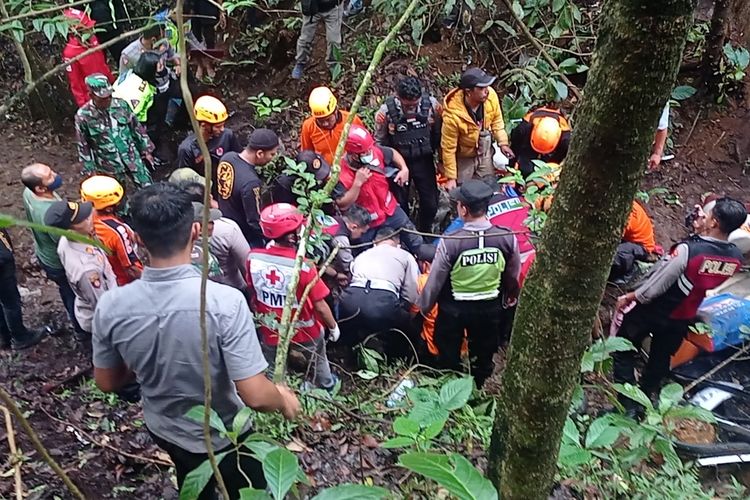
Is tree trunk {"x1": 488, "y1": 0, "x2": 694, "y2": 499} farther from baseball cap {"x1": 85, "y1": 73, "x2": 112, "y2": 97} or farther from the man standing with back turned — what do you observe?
baseball cap {"x1": 85, "y1": 73, "x2": 112, "y2": 97}

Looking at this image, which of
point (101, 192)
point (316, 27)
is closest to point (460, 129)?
point (316, 27)

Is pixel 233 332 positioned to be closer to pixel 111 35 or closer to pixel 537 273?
pixel 537 273

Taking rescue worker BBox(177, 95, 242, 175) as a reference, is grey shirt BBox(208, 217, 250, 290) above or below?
below

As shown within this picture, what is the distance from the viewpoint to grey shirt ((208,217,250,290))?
4.50m

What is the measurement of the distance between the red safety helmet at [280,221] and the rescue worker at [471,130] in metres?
2.68

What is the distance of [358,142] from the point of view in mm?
5469

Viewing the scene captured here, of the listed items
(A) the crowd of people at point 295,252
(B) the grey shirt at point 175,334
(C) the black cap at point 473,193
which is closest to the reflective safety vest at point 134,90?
(A) the crowd of people at point 295,252

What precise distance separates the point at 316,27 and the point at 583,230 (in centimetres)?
743

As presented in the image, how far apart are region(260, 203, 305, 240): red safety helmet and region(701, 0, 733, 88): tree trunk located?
640cm

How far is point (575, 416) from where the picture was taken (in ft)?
12.2

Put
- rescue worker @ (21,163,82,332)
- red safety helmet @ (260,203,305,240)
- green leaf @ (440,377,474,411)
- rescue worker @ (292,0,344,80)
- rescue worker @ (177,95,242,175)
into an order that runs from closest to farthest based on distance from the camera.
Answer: green leaf @ (440,377,474,411) < red safety helmet @ (260,203,305,240) < rescue worker @ (21,163,82,332) < rescue worker @ (177,95,242,175) < rescue worker @ (292,0,344,80)

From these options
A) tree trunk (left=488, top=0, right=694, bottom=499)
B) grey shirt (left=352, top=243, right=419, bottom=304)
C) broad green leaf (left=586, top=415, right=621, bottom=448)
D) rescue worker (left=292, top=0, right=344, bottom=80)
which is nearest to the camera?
tree trunk (left=488, top=0, right=694, bottom=499)

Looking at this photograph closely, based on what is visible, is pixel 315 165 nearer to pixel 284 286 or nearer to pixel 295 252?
pixel 295 252

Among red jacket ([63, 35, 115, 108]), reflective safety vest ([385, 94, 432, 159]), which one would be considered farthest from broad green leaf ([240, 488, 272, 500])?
red jacket ([63, 35, 115, 108])
